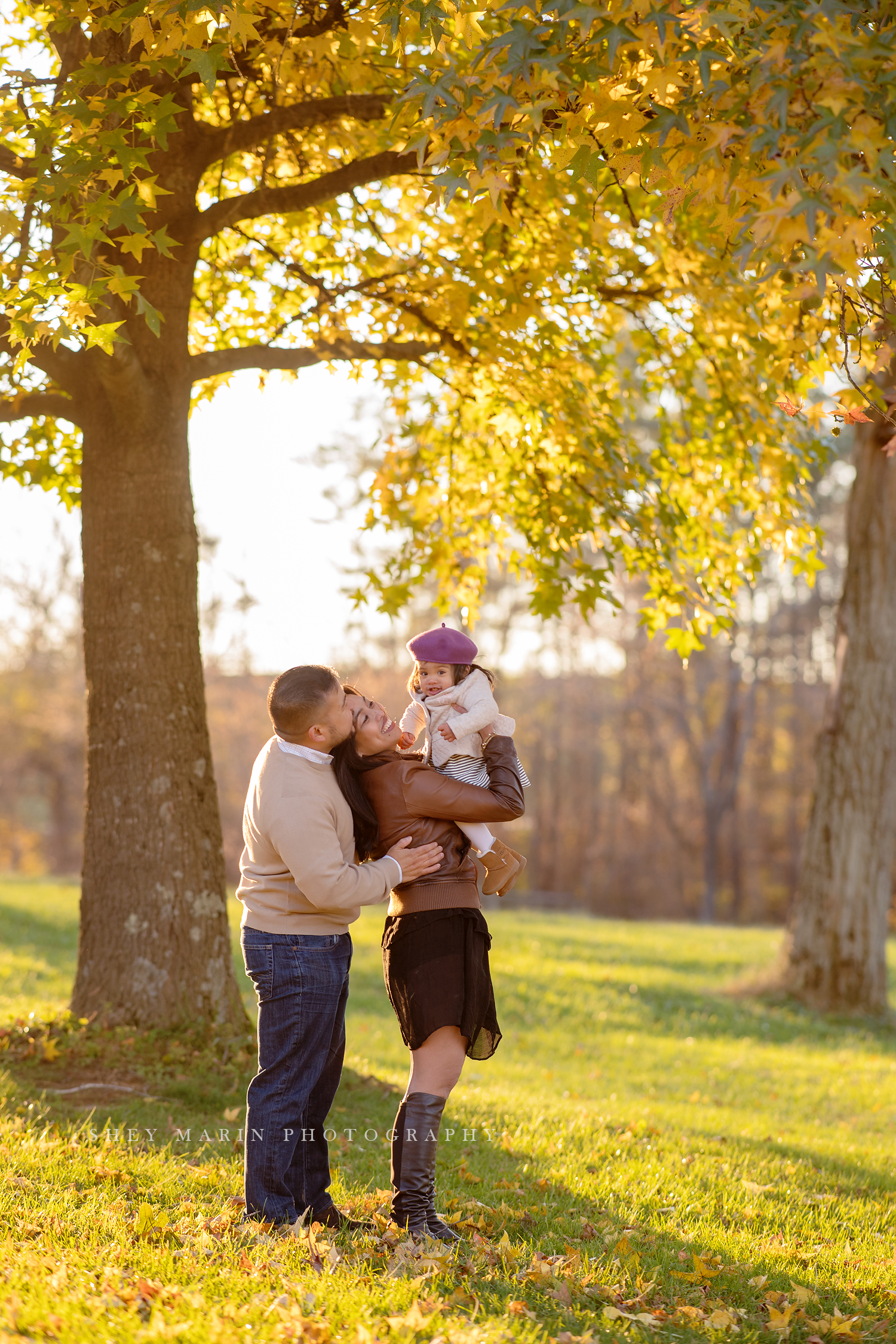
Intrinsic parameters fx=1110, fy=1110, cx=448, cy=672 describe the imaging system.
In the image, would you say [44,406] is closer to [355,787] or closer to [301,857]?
[355,787]

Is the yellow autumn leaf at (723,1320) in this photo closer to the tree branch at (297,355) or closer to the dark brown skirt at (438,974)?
the dark brown skirt at (438,974)

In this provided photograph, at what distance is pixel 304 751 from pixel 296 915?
1.91 feet

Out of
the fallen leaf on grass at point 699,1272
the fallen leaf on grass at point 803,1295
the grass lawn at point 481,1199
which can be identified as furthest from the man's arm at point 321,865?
the fallen leaf on grass at point 803,1295

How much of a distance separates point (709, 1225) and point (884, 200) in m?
4.01

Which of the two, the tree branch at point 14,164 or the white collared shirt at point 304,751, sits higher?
the tree branch at point 14,164

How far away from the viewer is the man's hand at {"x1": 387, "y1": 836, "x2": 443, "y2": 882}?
3.84 metres

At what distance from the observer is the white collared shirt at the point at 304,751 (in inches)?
150

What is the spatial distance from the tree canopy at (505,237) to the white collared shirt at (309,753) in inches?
76.5

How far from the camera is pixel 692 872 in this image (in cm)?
3881

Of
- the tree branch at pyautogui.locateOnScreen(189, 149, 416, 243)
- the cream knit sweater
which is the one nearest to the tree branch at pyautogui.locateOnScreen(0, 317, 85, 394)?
the tree branch at pyautogui.locateOnScreen(189, 149, 416, 243)

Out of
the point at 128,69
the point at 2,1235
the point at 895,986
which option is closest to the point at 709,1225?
the point at 2,1235

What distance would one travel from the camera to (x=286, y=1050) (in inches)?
152

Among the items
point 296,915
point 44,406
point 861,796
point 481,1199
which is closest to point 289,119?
point 44,406

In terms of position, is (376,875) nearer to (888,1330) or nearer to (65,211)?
(888,1330)
